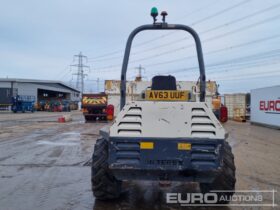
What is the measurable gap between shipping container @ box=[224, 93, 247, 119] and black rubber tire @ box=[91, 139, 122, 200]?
91.2ft

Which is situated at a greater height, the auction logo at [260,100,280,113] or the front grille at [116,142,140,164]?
the auction logo at [260,100,280,113]

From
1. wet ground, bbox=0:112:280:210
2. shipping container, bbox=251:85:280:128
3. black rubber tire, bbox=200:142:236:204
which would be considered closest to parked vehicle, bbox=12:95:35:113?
shipping container, bbox=251:85:280:128

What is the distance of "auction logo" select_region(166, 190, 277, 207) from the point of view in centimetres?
548

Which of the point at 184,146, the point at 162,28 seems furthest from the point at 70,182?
the point at 162,28

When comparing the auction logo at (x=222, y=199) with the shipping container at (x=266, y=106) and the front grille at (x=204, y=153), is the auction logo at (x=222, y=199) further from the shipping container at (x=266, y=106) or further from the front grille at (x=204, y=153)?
the shipping container at (x=266, y=106)

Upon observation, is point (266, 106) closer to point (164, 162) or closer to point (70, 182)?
point (70, 182)

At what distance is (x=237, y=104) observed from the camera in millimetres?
32938

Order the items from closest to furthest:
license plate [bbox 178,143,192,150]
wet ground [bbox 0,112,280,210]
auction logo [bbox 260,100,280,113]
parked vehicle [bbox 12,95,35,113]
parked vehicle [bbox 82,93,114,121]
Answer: license plate [bbox 178,143,192,150]
wet ground [bbox 0,112,280,210]
auction logo [bbox 260,100,280,113]
parked vehicle [bbox 82,93,114,121]
parked vehicle [bbox 12,95,35,113]

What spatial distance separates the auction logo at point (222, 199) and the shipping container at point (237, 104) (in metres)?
26.4

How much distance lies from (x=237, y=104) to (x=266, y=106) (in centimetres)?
886

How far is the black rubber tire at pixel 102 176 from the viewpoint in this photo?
17.6 feet

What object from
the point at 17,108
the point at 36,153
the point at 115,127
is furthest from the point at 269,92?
the point at 17,108

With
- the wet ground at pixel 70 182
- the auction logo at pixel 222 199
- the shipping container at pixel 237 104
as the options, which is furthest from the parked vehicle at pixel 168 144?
the shipping container at pixel 237 104

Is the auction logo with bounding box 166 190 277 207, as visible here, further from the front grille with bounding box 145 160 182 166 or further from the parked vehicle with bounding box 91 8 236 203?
the front grille with bounding box 145 160 182 166
